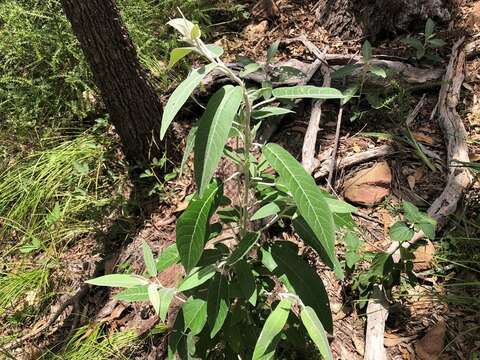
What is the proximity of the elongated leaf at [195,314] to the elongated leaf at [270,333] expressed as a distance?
24 centimetres

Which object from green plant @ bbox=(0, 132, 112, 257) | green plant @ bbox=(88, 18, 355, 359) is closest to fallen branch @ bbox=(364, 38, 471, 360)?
green plant @ bbox=(88, 18, 355, 359)

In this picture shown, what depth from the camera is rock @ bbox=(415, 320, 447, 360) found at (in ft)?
6.23

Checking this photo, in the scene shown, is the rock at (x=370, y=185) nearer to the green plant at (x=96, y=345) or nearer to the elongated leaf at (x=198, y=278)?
the elongated leaf at (x=198, y=278)

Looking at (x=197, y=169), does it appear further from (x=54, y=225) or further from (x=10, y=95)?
(x=10, y=95)

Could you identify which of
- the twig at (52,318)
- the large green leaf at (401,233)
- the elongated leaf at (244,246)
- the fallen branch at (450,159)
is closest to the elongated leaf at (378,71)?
the fallen branch at (450,159)

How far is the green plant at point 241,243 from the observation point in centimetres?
117

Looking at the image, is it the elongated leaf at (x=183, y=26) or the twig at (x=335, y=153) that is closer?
the elongated leaf at (x=183, y=26)

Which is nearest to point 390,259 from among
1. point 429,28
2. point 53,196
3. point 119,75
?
point 429,28

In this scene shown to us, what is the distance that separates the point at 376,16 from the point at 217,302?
257 cm

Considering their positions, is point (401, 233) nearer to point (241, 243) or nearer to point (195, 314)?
point (241, 243)

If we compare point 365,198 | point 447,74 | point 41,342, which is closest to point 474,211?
point 365,198

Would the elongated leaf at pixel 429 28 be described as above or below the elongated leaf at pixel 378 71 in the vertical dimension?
above

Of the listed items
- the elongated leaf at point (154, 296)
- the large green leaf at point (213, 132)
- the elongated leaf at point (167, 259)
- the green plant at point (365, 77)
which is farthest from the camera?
the green plant at point (365, 77)

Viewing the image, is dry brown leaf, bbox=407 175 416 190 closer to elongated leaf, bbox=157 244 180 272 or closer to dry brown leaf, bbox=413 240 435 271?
dry brown leaf, bbox=413 240 435 271
